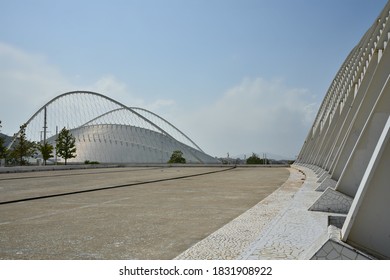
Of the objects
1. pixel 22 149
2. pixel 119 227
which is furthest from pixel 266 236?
pixel 22 149

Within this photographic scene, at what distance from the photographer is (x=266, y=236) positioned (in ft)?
19.8

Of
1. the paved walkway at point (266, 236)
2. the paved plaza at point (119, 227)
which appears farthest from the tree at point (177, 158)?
the paved walkway at point (266, 236)

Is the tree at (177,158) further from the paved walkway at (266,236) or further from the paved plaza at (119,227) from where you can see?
the paved walkway at (266,236)

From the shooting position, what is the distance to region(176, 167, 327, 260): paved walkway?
5070 mm

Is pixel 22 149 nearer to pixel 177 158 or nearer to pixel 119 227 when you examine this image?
pixel 177 158

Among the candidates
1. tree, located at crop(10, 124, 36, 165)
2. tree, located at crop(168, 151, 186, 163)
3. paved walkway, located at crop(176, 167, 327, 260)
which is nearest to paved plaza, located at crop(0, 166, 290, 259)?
paved walkway, located at crop(176, 167, 327, 260)

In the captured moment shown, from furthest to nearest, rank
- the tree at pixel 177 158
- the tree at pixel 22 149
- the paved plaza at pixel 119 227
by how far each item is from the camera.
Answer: the tree at pixel 177 158 < the tree at pixel 22 149 < the paved plaza at pixel 119 227

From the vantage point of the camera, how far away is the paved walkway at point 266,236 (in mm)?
5070

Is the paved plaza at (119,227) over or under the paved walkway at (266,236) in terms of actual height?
under

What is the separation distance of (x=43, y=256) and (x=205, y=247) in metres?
2.47

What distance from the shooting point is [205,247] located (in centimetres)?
557
